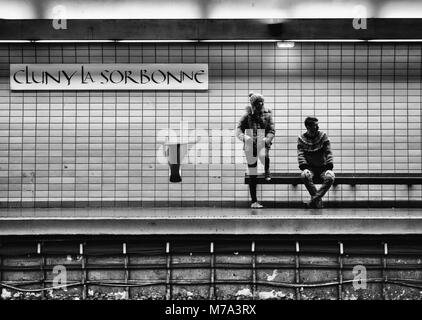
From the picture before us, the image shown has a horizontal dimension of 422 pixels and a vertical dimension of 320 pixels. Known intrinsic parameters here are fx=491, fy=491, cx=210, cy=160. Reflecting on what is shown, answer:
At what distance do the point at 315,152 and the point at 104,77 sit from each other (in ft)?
11.7

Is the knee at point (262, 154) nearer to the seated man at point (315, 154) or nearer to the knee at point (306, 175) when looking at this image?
the seated man at point (315, 154)

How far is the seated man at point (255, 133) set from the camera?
6836mm

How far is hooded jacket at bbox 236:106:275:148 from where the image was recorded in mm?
6863

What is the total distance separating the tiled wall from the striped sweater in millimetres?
1122

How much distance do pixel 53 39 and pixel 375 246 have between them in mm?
5405

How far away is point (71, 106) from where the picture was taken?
802 centimetres

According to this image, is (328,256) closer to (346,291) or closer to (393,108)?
(346,291)

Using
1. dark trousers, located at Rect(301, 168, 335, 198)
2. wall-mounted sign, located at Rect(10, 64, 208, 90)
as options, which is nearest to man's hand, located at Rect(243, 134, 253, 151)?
dark trousers, located at Rect(301, 168, 335, 198)

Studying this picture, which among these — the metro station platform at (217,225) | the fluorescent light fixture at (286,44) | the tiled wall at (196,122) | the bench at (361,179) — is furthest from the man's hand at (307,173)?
the fluorescent light fixture at (286,44)

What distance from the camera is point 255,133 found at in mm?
6973

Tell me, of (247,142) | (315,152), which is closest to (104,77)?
(247,142)

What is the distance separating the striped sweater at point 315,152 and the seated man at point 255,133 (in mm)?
460
